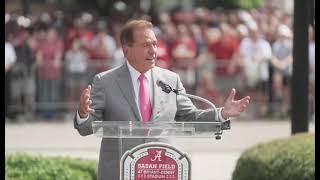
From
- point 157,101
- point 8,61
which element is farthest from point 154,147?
point 8,61

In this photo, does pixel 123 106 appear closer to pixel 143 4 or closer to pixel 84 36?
pixel 84 36

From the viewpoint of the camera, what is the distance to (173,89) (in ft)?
16.7

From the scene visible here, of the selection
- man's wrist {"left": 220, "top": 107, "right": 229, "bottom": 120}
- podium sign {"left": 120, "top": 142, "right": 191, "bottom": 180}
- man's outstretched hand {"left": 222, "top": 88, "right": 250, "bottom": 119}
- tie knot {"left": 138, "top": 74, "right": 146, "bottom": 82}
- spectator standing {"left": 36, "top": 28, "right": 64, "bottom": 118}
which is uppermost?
spectator standing {"left": 36, "top": 28, "right": 64, "bottom": 118}

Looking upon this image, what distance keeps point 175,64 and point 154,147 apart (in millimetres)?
11700

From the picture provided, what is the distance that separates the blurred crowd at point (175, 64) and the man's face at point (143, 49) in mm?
11157

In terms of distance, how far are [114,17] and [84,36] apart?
11.9ft

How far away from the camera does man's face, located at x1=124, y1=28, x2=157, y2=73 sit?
16.6 feet

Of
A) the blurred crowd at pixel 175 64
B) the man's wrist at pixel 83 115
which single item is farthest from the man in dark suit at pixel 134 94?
the blurred crowd at pixel 175 64

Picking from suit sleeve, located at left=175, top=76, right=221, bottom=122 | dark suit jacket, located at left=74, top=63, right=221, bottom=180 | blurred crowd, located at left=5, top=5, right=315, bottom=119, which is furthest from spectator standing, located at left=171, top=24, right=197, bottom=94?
dark suit jacket, located at left=74, top=63, right=221, bottom=180

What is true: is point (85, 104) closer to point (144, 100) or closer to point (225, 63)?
point (144, 100)

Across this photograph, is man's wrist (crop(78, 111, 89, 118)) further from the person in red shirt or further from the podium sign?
the person in red shirt

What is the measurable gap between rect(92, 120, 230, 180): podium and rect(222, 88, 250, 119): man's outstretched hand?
0.12m

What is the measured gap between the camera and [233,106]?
501 centimetres

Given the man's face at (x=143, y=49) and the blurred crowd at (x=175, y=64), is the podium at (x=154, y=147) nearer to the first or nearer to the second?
the man's face at (x=143, y=49)
